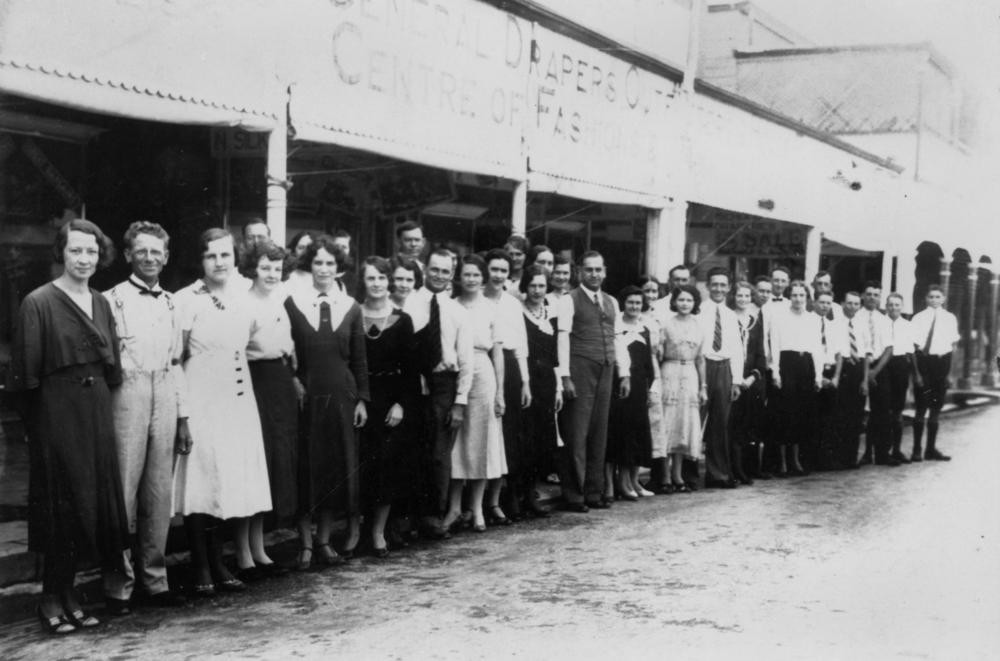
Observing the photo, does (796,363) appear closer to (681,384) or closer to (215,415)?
(681,384)

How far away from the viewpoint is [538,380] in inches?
297

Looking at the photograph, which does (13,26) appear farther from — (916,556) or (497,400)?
(916,556)

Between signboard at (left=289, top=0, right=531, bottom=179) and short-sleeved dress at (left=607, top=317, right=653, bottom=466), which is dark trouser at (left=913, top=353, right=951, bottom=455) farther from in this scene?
signboard at (left=289, top=0, right=531, bottom=179)

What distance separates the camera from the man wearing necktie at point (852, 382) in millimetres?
10555

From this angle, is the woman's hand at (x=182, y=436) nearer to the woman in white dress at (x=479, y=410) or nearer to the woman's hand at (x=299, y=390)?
the woman's hand at (x=299, y=390)

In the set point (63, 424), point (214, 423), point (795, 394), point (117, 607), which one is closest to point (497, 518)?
point (214, 423)

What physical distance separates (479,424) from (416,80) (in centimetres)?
302

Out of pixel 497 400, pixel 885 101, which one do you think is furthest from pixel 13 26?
pixel 885 101

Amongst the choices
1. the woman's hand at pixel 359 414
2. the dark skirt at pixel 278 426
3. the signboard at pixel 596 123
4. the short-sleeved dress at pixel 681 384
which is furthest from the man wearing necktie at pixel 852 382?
the dark skirt at pixel 278 426

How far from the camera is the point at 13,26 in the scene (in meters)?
5.25

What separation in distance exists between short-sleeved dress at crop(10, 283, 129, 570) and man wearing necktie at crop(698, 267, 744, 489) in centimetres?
566

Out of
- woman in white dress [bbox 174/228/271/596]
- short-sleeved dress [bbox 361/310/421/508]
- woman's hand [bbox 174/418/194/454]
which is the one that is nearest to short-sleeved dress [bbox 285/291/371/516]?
short-sleeved dress [bbox 361/310/421/508]

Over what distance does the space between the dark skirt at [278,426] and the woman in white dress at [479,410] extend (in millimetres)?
1512

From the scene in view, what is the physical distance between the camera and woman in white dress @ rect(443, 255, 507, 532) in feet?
22.5
